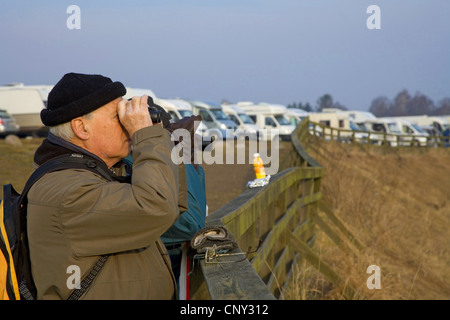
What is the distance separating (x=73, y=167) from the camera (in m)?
2.25

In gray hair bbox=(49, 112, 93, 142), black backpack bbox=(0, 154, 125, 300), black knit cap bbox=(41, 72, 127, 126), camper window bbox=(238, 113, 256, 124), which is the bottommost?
camper window bbox=(238, 113, 256, 124)

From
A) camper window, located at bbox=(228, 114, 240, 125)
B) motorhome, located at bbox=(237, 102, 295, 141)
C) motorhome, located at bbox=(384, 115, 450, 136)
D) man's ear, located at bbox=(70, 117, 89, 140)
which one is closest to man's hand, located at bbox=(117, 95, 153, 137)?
man's ear, located at bbox=(70, 117, 89, 140)

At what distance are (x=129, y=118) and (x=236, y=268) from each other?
72 cm

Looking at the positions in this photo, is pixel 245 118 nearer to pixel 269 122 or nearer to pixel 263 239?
pixel 269 122

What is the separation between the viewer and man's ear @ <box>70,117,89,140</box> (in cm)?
244

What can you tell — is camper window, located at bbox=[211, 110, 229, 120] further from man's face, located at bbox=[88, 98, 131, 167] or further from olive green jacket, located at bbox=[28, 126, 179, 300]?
olive green jacket, located at bbox=[28, 126, 179, 300]

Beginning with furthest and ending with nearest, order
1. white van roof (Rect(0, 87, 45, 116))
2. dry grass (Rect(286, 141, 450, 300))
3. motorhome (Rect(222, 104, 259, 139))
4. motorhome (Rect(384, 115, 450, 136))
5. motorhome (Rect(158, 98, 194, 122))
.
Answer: motorhome (Rect(384, 115, 450, 136)), motorhome (Rect(222, 104, 259, 139)), motorhome (Rect(158, 98, 194, 122)), white van roof (Rect(0, 87, 45, 116)), dry grass (Rect(286, 141, 450, 300))

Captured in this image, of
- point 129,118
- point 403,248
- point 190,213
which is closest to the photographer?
point 129,118

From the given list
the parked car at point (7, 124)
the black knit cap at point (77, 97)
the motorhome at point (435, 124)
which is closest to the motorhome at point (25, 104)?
the parked car at point (7, 124)

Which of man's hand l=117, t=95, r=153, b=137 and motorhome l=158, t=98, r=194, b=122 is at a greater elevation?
man's hand l=117, t=95, r=153, b=137

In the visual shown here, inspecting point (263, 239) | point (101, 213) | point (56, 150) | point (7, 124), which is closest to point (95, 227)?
point (101, 213)

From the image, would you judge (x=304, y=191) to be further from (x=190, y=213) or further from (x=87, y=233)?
(x=87, y=233)

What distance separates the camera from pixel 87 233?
208 centimetres

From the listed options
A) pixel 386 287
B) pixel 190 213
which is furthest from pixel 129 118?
pixel 386 287
